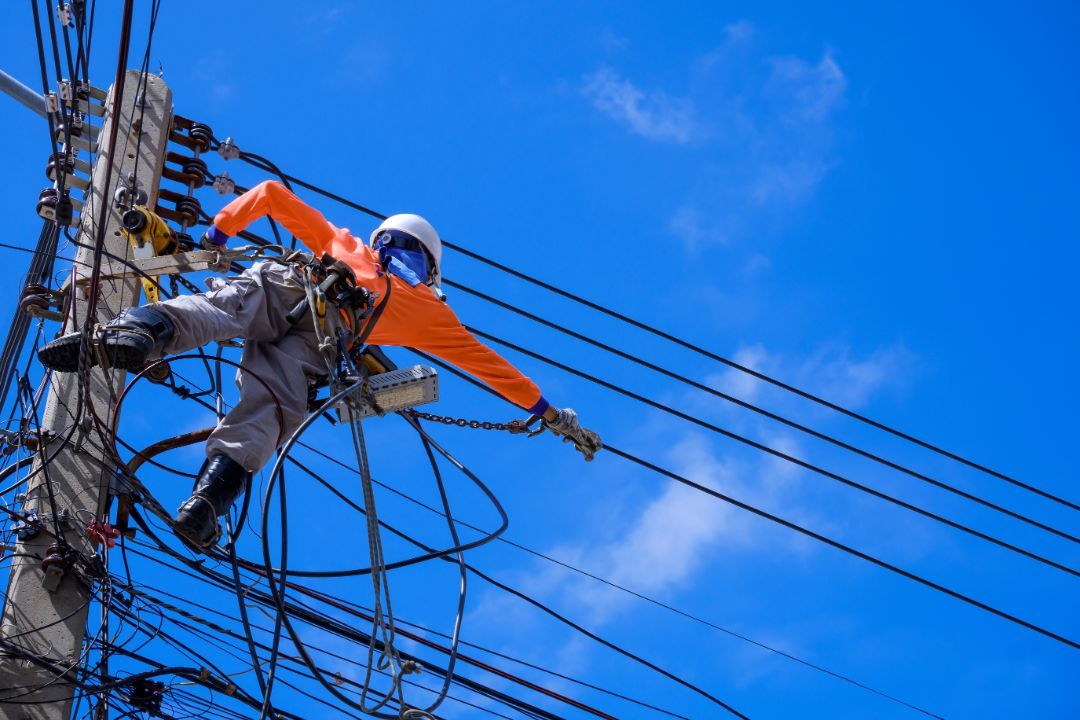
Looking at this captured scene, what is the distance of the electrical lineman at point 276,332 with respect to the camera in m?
4.45

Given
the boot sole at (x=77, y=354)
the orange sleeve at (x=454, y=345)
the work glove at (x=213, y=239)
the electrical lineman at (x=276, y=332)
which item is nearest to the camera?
the boot sole at (x=77, y=354)

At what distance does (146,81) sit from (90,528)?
247 cm

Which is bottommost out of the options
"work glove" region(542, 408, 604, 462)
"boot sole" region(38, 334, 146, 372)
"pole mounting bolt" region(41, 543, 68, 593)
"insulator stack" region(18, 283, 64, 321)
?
"pole mounting bolt" region(41, 543, 68, 593)

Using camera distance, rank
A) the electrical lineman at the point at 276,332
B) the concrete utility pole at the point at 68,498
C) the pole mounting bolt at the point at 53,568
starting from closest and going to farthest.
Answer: the electrical lineman at the point at 276,332
the concrete utility pole at the point at 68,498
the pole mounting bolt at the point at 53,568

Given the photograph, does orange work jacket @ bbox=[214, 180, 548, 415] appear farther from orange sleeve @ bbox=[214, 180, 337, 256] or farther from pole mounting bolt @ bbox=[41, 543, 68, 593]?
pole mounting bolt @ bbox=[41, 543, 68, 593]

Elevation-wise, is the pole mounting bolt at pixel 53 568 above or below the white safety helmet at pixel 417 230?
below

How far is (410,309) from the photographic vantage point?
5.96 m

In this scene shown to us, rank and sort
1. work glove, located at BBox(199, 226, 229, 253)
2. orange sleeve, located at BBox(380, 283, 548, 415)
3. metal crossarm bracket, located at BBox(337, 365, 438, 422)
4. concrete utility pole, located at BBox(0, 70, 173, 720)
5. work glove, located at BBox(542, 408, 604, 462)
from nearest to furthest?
metal crossarm bracket, located at BBox(337, 365, 438, 422) < concrete utility pole, located at BBox(0, 70, 173, 720) < work glove, located at BBox(199, 226, 229, 253) < orange sleeve, located at BBox(380, 283, 548, 415) < work glove, located at BBox(542, 408, 604, 462)

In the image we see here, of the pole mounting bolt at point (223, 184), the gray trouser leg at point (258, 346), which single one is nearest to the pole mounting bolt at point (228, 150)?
the pole mounting bolt at point (223, 184)

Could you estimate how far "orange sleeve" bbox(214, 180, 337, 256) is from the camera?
18.0 ft

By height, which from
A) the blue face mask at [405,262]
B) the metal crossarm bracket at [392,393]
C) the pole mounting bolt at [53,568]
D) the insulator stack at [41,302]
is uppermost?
the blue face mask at [405,262]

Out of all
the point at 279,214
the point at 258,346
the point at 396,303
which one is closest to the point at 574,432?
the point at 396,303

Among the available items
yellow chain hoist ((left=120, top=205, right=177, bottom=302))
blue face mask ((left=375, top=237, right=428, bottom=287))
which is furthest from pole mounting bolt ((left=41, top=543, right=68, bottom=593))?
blue face mask ((left=375, top=237, right=428, bottom=287))

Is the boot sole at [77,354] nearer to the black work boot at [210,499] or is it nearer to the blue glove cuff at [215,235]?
the black work boot at [210,499]
